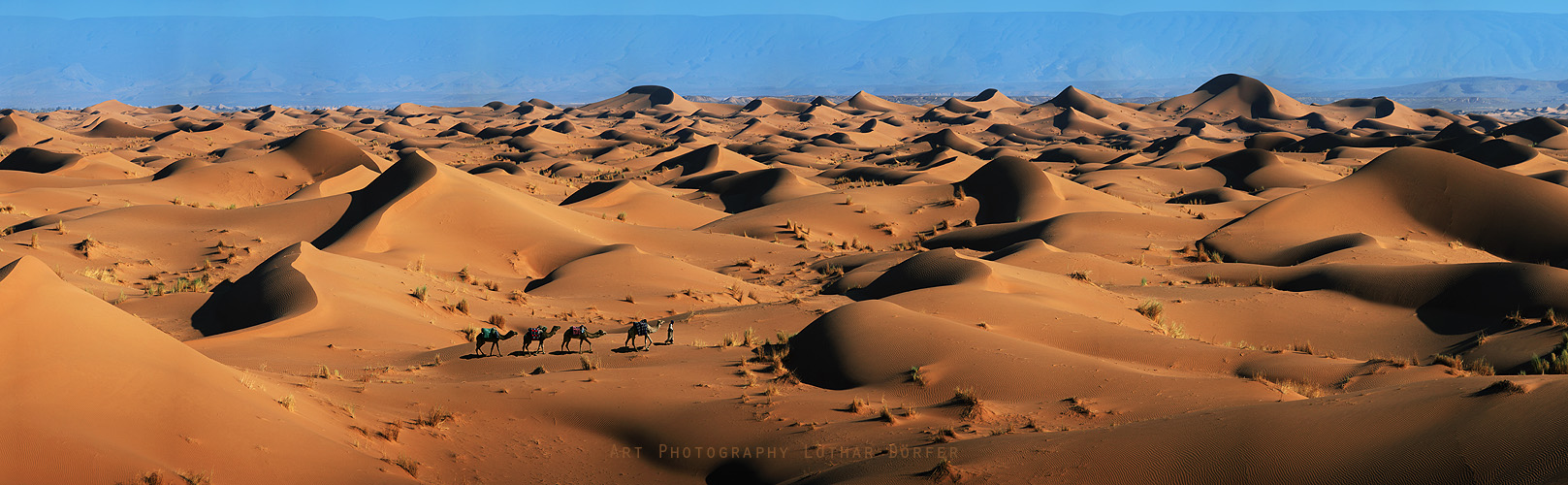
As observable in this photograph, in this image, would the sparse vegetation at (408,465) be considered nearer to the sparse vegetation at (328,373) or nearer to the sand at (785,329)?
the sand at (785,329)

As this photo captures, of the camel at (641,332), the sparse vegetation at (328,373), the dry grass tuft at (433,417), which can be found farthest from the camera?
the camel at (641,332)

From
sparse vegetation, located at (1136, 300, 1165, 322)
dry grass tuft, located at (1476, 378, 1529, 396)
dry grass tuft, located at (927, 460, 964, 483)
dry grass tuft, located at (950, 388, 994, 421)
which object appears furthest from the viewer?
sparse vegetation, located at (1136, 300, 1165, 322)

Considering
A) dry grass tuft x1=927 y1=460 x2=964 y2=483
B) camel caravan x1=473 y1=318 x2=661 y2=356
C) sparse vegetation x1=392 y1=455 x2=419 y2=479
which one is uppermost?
dry grass tuft x1=927 y1=460 x2=964 y2=483

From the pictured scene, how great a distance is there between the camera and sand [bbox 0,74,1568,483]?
7.42m

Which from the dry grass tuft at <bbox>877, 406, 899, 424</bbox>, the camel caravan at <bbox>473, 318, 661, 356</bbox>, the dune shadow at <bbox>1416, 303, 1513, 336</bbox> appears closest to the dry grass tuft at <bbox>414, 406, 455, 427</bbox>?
the camel caravan at <bbox>473, 318, 661, 356</bbox>

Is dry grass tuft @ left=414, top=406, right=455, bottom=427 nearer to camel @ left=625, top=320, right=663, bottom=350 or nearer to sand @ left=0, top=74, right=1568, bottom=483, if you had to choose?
sand @ left=0, top=74, right=1568, bottom=483

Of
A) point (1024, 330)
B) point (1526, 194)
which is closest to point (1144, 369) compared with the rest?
point (1024, 330)

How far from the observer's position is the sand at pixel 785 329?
292 inches

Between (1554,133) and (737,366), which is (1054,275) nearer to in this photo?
(737,366)

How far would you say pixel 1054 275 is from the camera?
2069 centimetres

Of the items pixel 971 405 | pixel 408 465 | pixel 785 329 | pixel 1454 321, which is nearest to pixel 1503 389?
pixel 971 405

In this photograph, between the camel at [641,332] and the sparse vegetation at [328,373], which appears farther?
the camel at [641,332]

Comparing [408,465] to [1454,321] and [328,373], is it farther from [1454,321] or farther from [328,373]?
[1454,321]

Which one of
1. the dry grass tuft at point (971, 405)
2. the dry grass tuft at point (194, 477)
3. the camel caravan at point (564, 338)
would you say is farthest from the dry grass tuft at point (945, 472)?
the camel caravan at point (564, 338)
